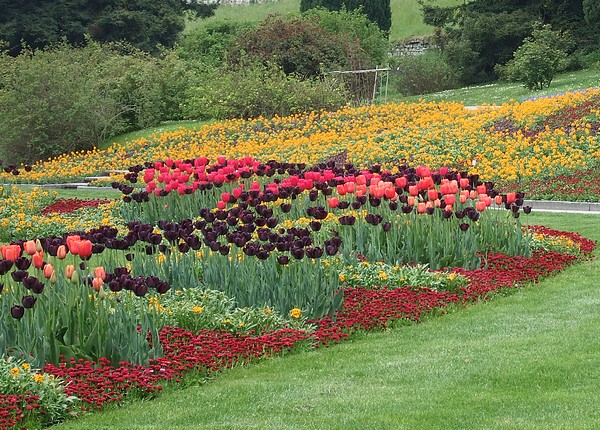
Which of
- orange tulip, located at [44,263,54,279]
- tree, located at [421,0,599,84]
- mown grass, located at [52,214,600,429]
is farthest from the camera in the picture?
tree, located at [421,0,599,84]

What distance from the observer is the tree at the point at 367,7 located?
50812mm

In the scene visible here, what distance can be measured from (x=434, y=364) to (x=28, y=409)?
2.77 metres

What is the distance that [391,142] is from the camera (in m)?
21.4

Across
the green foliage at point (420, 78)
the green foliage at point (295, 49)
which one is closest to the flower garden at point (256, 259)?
the green foliage at point (295, 49)

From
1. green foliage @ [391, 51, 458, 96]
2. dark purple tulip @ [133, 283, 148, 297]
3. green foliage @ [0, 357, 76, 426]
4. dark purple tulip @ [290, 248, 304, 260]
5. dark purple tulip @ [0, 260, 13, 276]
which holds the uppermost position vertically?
dark purple tulip @ [0, 260, 13, 276]

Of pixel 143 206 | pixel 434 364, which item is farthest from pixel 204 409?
pixel 143 206

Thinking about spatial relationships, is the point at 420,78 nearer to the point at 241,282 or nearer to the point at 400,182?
the point at 400,182

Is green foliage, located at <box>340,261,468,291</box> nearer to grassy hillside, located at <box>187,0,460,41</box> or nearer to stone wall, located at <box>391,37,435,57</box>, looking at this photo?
stone wall, located at <box>391,37,435,57</box>

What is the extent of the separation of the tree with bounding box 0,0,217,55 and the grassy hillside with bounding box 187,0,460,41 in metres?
6.31

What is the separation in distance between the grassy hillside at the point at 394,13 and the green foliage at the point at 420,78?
1366 cm

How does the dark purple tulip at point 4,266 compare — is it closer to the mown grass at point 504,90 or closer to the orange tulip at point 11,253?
the orange tulip at point 11,253

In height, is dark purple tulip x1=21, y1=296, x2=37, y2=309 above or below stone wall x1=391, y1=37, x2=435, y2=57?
above

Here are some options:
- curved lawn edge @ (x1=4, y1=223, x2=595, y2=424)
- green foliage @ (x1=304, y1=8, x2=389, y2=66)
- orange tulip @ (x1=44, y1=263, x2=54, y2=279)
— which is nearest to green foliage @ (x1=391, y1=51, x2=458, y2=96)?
green foliage @ (x1=304, y1=8, x2=389, y2=66)

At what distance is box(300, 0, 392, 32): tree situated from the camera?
50.8 metres
